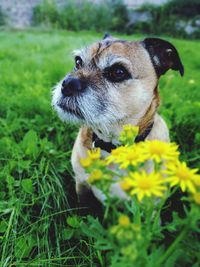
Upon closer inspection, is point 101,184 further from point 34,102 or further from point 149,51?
point 34,102

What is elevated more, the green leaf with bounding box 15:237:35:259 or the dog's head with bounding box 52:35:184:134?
the dog's head with bounding box 52:35:184:134

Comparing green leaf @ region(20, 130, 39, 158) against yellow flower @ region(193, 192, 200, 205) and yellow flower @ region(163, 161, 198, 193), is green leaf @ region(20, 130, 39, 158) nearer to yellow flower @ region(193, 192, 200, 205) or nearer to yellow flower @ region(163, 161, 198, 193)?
yellow flower @ region(163, 161, 198, 193)

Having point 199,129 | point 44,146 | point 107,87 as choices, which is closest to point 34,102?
point 44,146

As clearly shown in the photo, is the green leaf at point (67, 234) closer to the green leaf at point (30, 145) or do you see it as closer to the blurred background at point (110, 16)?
the green leaf at point (30, 145)

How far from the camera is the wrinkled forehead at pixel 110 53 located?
90.3 inches

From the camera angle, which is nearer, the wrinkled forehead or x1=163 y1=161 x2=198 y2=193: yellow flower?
x1=163 y1=161 x2=198 y2=193: yellow flower

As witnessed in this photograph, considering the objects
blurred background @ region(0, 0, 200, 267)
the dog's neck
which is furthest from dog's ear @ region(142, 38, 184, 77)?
blurred background @ region(0, 0, 200, 267)

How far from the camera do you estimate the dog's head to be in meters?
2.18

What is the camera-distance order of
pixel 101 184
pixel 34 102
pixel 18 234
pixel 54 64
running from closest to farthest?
pixel 101 184, pixel 18 234, pixel 34 102, pixel 54 64

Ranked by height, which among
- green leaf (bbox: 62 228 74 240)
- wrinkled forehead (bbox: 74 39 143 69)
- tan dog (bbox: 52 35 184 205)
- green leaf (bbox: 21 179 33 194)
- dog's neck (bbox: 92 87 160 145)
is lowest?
green leaf (bbox: 62 228 74 240)

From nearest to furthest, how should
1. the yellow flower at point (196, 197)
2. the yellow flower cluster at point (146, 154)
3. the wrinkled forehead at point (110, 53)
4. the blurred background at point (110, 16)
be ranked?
the yellow flower at point (196, 197) < the yellow flower cluster at point (146, 154) < the wrinkled forehead at point (110, 53) < the blurred background at point (110, 16)

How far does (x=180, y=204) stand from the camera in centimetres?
242

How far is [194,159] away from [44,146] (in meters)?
1.13

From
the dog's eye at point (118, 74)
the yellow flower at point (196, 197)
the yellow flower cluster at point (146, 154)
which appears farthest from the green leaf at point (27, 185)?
the yellow flower at point (196, 197)
